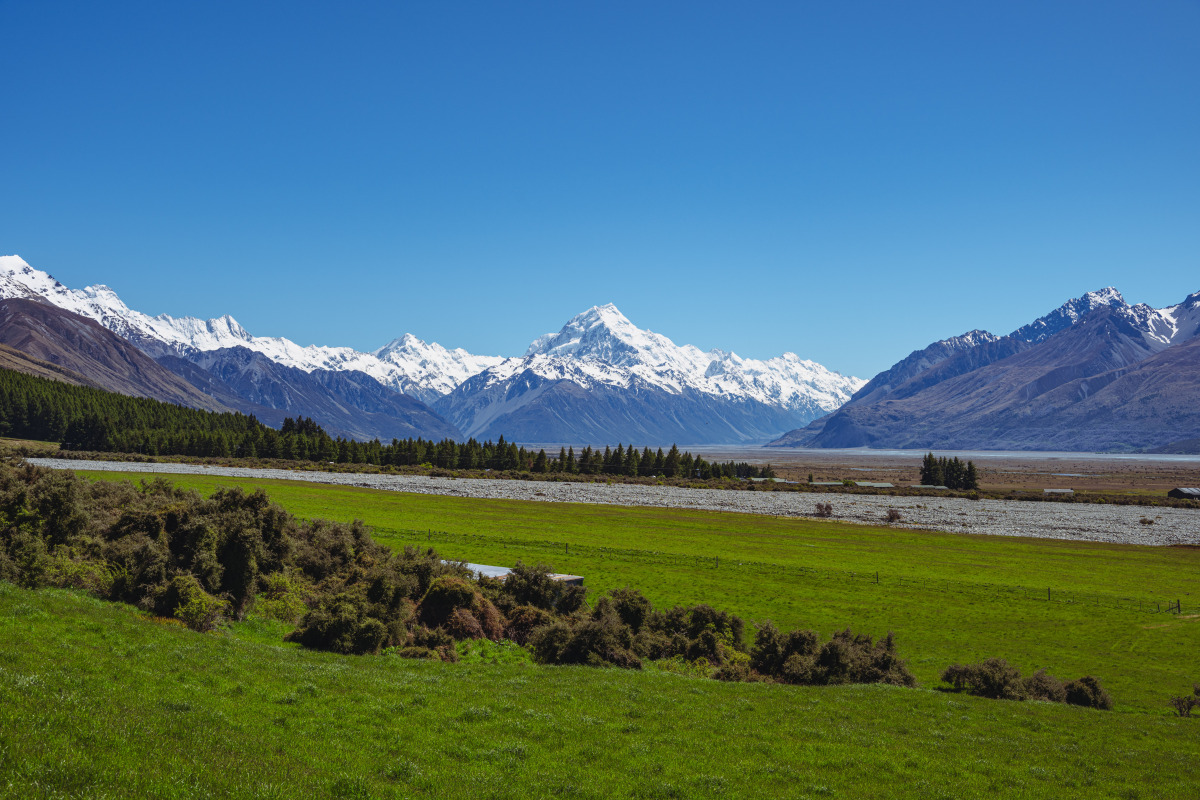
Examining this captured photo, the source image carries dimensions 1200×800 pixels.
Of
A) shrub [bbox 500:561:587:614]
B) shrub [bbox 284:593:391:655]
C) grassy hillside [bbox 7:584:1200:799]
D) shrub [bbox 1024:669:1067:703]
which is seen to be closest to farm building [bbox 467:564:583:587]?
shrub [bbox 500:561:587:614]

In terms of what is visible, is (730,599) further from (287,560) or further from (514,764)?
(514,764)

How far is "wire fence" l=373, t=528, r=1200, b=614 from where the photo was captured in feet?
175

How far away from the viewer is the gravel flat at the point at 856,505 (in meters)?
105

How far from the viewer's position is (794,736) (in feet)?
66.4

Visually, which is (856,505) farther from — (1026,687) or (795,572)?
(1026,687)

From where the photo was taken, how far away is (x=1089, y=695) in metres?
29.3

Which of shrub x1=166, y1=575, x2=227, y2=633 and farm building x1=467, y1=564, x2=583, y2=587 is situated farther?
farm building x1=467, y1=564, x2=583, y2=587

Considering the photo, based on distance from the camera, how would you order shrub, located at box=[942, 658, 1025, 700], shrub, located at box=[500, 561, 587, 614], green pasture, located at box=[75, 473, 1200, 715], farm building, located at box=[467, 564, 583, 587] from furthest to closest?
farm building, located at box=[467, 564, 583, 587]
green pasture, located at box=[75, 473, 1200, 715]
shrub, located at box=[500, 561, 587, 614]
shrub, located at box=[942, 658, 1025, 700]

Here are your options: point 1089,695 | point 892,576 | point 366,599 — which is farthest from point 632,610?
point 892,576

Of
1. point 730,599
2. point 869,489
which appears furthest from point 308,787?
point 869,489

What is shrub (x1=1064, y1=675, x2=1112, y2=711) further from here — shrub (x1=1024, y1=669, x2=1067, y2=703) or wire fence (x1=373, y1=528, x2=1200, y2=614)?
wire fence (x1=373, y1=528, x2=1200, y2=614)

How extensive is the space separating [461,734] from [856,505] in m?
131

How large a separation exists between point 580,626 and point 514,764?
17429 mm

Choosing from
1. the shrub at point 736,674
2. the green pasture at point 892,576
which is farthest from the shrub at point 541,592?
the shrub at point 736,674
